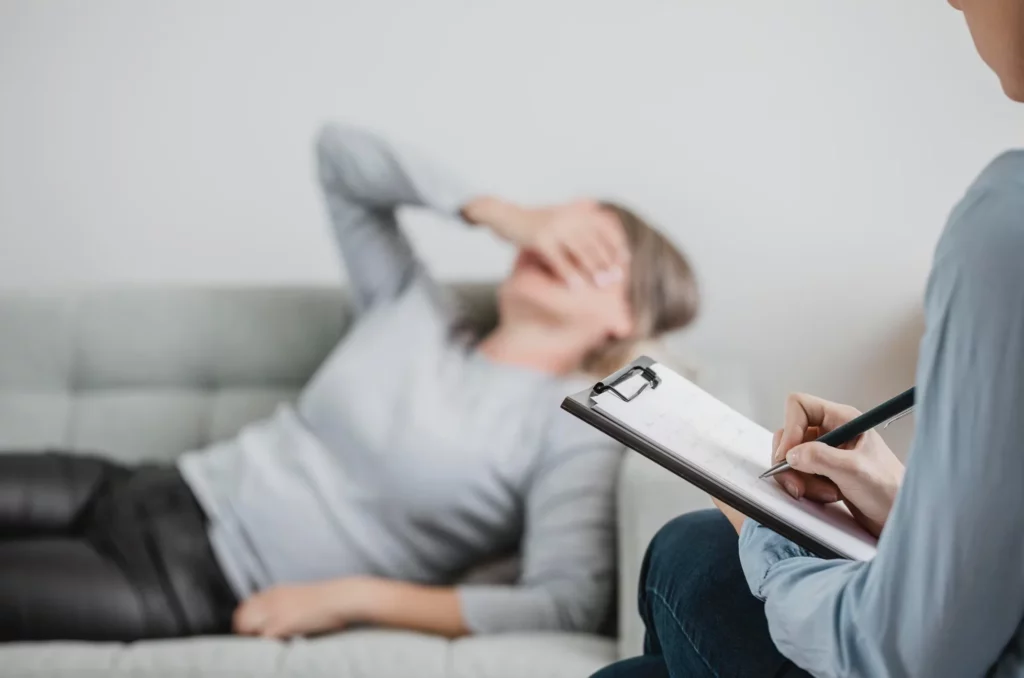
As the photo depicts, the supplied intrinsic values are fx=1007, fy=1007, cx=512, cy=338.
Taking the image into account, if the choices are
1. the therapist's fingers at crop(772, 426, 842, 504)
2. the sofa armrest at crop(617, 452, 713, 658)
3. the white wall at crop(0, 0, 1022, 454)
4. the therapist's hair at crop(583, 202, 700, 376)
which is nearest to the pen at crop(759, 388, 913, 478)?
the therapist's fingers at crop(772, 426, 842, 504)

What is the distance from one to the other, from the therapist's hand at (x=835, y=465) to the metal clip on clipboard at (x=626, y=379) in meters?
0.10

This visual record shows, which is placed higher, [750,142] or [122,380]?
Result: [750,142]

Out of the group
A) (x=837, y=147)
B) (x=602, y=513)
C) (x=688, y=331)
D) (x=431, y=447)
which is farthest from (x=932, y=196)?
(x=431, y=447)

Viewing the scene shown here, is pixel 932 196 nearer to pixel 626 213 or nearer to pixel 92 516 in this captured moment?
pixel 626 213

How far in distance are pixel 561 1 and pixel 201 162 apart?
0.68 meters

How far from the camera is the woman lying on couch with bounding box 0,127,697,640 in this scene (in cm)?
125

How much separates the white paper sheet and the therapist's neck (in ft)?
2.02

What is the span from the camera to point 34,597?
3.99 feet

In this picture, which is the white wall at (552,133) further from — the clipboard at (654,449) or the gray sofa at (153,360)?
the clipboard at (654,449)

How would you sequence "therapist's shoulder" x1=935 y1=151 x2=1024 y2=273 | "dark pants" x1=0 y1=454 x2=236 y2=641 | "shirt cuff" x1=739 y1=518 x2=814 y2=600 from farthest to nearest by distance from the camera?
"dark pants" x1=0 y1=454 x2=236 y2=641
"shirt cuff" x1=739 y1=518 x2=814 y2=600
"therapist's shoulder" x1=935 y1=151 x2=1024 y2=273

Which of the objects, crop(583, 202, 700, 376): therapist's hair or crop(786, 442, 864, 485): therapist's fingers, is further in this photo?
crop(583, 202, 700, 376): therapist's hair

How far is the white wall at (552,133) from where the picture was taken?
161 cm

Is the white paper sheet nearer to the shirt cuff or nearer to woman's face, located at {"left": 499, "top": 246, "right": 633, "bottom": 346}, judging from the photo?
the shirt cuff

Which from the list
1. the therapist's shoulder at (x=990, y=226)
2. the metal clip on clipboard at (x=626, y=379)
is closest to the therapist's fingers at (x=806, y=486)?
the metal clip on clipboard at (x=626, y=379)
